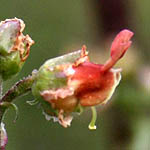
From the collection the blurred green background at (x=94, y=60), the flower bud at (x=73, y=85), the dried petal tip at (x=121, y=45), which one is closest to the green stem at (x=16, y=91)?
the flower bud at (x=73, y=85)

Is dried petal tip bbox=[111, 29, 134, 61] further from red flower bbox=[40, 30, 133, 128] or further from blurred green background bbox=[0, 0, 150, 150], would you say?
blurred green background bbox=[0, 0, 150, 150]

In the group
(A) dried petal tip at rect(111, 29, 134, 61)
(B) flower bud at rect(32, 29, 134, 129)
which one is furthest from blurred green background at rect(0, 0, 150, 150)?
(A) dried petal tip at rect(111, 29, 134, 61)

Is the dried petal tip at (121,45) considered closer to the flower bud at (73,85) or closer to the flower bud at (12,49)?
the flower bud at (73,85)

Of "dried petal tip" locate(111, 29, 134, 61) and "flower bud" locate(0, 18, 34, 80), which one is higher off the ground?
"flower bud" locate(0, 18, 34, 80)

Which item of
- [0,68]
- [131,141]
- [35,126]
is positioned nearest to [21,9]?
[35,126]

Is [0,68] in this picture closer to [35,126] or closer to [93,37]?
[93,37]

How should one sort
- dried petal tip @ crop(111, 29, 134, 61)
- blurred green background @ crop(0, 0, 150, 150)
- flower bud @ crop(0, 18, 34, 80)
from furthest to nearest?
1. blurred green background @ crop(0, 0, 150, 150)
2. flower bud @ crop(0, 18, 34, 80)
3. dried petal tip @ crop(111, 29, 134, 61)

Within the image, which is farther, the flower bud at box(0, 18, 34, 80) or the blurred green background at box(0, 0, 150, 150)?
the blurred green background at box(0, 0, 150, 150)
